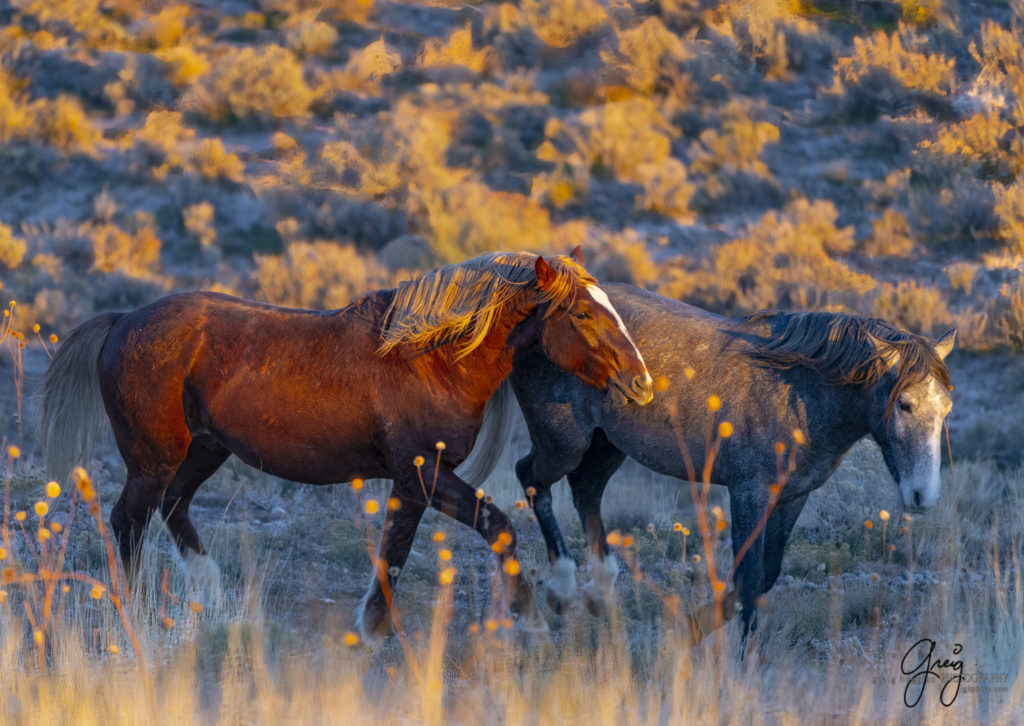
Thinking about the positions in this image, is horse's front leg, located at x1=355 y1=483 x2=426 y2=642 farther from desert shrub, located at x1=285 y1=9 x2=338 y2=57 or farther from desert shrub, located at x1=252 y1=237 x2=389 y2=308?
desert shrub, located at x1=285 y1=9 x2=338 y2=57

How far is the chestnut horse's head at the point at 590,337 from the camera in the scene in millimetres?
4949

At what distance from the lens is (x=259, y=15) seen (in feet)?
64.0

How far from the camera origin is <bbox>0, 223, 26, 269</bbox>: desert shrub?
→ 14.2 metres

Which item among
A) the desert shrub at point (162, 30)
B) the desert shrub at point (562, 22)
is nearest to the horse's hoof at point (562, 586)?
the desert shrub at point (562, 22)

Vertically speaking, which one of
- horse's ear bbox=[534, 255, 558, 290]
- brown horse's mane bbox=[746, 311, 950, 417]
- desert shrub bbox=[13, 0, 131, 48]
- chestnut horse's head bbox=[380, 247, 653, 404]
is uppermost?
desert shrub bbox=[13, 0, 131, 48]

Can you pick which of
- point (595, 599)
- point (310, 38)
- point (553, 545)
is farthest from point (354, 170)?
point (595, 599)

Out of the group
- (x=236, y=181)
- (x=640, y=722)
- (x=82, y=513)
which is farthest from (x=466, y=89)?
(x=640, y=722)

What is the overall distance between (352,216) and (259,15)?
6.75m

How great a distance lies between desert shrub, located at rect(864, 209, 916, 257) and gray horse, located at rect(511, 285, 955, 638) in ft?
29.1

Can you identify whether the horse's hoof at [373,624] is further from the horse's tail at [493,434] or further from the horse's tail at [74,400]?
the horse's tail at [74,400]

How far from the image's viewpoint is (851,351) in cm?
523

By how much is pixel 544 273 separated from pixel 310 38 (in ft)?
48.9

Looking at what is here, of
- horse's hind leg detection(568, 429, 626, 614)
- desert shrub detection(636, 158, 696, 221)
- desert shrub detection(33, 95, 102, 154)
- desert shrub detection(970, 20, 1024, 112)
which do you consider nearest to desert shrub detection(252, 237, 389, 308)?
desert shrub detection(636, 158, 696, 221)

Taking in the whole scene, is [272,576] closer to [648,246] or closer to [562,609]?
[562,609]
